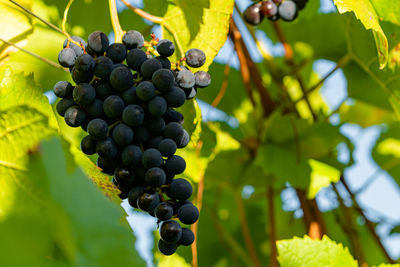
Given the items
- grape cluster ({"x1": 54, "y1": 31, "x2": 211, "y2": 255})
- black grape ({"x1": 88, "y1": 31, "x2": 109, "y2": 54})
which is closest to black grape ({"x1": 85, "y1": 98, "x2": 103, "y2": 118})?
grape cluster ({"x1": 54, "y1": 31, "x2": 211, "y2": 255})

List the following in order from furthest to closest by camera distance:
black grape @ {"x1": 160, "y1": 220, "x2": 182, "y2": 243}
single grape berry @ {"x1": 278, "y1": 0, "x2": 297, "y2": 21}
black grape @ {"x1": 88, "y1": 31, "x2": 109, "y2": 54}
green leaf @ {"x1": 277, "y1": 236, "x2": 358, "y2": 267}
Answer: single grape berry @ {"x1": 278, "y1": 0, "x2": 297, "y2": 21}, green leaf @ {"x1": 277, "y1": 236, "x2": 358, "y2": 267}, black grape @ {"x1": 88, "y1": 31, "x2": 109, "y2": 54}, black grape @ {"x1": 160, "y1": 220, "x2": 182, "y2": 243}

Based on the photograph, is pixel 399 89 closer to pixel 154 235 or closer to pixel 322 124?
pixel 322 124

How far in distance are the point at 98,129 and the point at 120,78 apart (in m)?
0.10

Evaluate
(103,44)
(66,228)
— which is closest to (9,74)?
(103,44)

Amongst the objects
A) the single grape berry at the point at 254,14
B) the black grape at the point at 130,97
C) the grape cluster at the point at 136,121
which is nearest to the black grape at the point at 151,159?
the grape cluster at the point at 136,121

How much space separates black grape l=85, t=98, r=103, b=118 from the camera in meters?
0.94

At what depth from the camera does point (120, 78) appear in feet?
3.02

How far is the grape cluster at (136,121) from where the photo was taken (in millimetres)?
900

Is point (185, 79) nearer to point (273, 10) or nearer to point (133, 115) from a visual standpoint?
point (133, 115)

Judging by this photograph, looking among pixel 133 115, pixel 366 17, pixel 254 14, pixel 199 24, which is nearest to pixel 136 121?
pixel 133 115

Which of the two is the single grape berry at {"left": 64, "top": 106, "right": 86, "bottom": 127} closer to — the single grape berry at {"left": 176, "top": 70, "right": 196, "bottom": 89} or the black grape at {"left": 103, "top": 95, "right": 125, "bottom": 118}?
the black grape at {"left": 103, "top": 95, "right": 125, "bottom": 118}

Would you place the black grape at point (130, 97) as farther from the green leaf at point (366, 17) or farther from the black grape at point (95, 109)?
the green leaf at point (366, 17)

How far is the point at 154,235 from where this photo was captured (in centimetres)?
195

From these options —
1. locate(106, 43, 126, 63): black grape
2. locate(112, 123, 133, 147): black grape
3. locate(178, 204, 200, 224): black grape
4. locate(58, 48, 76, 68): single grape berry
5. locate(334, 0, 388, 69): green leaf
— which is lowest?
locate(178, 204, 200, 224): black grape
